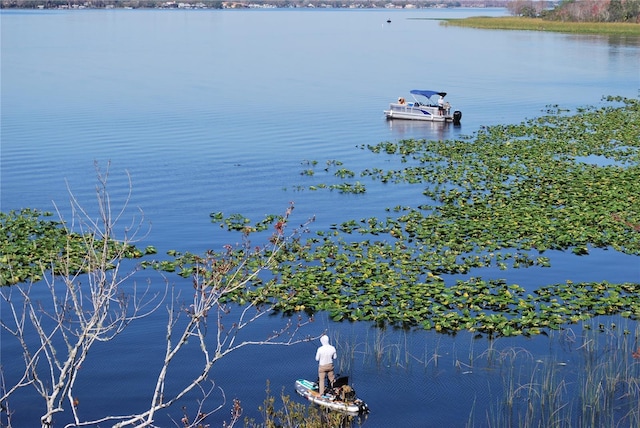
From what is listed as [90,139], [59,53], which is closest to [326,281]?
[90,139]

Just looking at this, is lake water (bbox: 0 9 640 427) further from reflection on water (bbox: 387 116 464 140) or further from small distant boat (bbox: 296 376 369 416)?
small distant boat (bbox: 296 376 369 416)

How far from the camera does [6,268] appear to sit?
26141 millimetres

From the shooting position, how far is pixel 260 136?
5206 centimetres

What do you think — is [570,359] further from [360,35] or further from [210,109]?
[360,35]

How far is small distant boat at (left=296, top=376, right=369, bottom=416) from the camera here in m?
18.3

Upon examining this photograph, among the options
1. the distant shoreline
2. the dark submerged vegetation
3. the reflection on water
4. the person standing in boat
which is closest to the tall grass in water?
the dark submerged vegetation

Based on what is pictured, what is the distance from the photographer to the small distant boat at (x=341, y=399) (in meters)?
18.3

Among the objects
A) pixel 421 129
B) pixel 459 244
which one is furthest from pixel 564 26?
pixel 459 244

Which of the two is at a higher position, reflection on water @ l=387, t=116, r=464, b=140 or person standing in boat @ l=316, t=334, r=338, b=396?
reflection on water @ l=387, t=116, r=464, b=140

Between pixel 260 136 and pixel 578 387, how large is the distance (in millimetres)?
34833

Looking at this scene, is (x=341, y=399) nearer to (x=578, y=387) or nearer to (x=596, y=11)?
(x=578, y=387)

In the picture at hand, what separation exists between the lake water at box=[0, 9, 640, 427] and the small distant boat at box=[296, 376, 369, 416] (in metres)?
0.41

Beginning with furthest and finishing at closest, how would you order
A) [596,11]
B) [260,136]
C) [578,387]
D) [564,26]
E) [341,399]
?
[596,11] → [564,26] → [260,136] → [578,387] → [341,399]

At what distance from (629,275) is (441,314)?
728 cm
